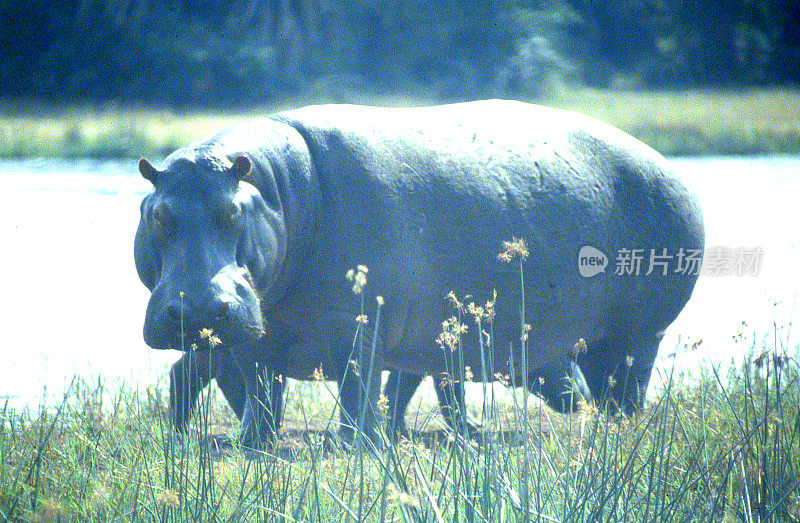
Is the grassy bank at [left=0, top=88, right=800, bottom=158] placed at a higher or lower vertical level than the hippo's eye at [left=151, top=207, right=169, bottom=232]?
higher

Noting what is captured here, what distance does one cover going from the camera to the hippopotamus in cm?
269

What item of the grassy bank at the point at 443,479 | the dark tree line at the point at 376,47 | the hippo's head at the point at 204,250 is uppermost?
→ the dark tree line at the point at 376,47

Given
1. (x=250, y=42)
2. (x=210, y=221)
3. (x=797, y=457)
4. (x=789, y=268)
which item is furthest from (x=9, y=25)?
(x=797, y=457)

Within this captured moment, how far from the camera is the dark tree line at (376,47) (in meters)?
14.6

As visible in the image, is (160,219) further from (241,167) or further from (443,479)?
(443,479)

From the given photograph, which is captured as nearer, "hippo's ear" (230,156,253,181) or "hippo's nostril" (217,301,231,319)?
"hippo's nostril" (217,301,231,319)

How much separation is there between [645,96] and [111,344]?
12.7 metres

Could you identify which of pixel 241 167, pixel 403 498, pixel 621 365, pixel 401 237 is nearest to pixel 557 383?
pixel 621 365

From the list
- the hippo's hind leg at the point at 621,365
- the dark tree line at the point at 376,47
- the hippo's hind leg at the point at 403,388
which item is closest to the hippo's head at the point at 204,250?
the hippo's hind leg at the point at 403,388

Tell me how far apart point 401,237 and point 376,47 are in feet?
47.7

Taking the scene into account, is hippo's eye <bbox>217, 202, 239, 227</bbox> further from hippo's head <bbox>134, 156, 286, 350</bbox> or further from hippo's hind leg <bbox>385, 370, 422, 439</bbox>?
hippo's hind leg <bbox>385, 370, 422, 439</bbox>

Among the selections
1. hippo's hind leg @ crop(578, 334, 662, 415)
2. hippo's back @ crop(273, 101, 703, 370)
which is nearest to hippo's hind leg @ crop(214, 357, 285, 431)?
hippo's back @ crop(273, 101, 703, 370)

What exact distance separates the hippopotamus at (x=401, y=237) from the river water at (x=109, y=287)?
0.39 metres

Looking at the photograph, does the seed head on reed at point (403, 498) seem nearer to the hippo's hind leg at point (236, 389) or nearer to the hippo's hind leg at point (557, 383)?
the hippo's hind leg at point (236, 389)
